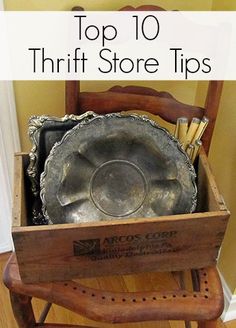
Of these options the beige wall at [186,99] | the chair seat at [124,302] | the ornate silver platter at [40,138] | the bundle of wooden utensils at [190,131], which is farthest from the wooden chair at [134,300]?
the beige wall at [186,99]

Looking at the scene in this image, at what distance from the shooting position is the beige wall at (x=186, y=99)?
0.87m

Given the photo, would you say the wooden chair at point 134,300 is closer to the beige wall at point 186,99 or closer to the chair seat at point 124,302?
the chair seat at point 124,302

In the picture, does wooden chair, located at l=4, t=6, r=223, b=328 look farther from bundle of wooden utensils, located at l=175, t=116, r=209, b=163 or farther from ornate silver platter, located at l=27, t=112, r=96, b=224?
bundle of wooden utensils, located at l=175, t=116, r=209, b=163

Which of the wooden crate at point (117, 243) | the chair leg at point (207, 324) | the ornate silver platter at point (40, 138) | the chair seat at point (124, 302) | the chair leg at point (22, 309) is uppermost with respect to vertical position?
the ornate silver platter at point (40, 138)

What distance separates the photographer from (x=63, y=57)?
90 centimetres

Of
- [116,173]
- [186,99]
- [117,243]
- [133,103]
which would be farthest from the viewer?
[186,99]

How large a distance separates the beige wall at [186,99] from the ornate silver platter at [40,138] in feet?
0.70

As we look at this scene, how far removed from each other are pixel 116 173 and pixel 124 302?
0.23m

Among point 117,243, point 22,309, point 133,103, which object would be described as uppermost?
point 133,103

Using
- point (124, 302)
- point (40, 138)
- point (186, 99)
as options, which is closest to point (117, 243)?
point (124, 302)

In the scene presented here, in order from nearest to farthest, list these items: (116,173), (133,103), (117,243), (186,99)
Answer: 1. (117,243)
2. (116,173)
3. (133,103)
4. (186,99)

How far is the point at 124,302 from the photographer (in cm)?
72

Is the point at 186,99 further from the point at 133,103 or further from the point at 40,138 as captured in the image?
the point at 40,138

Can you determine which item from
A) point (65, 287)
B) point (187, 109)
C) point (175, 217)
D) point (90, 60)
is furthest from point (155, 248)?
point (90, 60)
